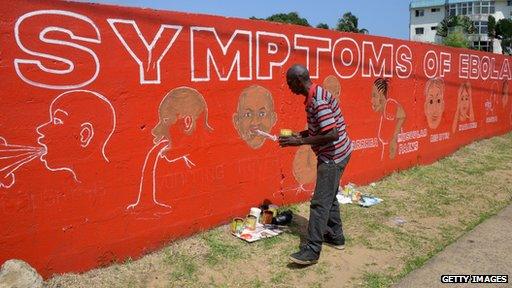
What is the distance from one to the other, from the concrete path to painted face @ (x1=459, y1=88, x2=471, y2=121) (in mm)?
4537

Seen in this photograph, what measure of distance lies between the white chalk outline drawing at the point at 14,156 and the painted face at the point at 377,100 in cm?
461

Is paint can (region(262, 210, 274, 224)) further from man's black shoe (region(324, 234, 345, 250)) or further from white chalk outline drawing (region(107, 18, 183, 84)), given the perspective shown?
white chalk outline drawing (region(107, 18, 183, 84))

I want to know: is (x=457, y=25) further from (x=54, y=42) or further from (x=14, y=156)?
(x=14, y=156)

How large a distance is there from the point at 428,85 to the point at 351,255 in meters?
4.61

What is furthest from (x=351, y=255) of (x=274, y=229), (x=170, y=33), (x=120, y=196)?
(x=170, y=33)

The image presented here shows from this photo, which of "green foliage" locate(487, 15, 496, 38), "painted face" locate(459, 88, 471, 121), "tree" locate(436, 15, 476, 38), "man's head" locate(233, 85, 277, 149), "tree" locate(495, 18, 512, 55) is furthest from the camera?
→ "tree" locate(436, 15, 476, 38)

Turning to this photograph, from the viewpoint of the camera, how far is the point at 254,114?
4781mm

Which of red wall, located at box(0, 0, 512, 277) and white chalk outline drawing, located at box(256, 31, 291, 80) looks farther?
white chalk outline drawing, located at box(256, 31, 291, 80)

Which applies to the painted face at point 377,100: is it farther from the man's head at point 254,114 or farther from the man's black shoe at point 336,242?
the man's black shoe at point 336,242

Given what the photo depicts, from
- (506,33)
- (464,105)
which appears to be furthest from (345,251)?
(506,33)

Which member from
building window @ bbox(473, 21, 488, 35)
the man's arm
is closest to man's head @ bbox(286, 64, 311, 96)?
the man's arm

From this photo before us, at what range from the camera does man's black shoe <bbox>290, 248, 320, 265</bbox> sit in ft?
12.7

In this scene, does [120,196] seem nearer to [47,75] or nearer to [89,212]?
[89,212]

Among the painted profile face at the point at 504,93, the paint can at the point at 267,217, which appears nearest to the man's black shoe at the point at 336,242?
the paint can at the point at 267,217
